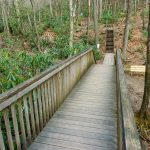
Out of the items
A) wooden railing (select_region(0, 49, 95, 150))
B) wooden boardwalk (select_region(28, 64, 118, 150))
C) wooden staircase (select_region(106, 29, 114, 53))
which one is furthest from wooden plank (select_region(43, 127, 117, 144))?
wooden staircase (select_region(106, 29, 114, 53))

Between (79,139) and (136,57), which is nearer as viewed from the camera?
(79,139)

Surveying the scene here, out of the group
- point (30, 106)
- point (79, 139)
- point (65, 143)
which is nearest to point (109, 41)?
point (79, 139)

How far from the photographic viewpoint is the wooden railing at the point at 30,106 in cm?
287

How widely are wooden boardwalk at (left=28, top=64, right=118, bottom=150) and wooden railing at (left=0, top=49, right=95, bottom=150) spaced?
0.20 meters

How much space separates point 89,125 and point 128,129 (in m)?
2.29

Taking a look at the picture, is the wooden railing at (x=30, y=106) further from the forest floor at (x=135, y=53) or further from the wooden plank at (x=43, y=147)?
the forest floor at (x=135, y=53)

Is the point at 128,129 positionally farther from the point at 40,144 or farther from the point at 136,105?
the point at 136,105

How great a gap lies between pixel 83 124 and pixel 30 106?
135cm

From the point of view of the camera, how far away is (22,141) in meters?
3.32

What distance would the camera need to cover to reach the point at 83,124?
4.35 metres

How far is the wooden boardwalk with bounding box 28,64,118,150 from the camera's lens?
362 cm

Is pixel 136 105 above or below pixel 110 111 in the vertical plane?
below

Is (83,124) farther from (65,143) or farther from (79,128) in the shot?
(65,143)

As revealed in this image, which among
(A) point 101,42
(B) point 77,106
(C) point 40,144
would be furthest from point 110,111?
(A) point 101,42
